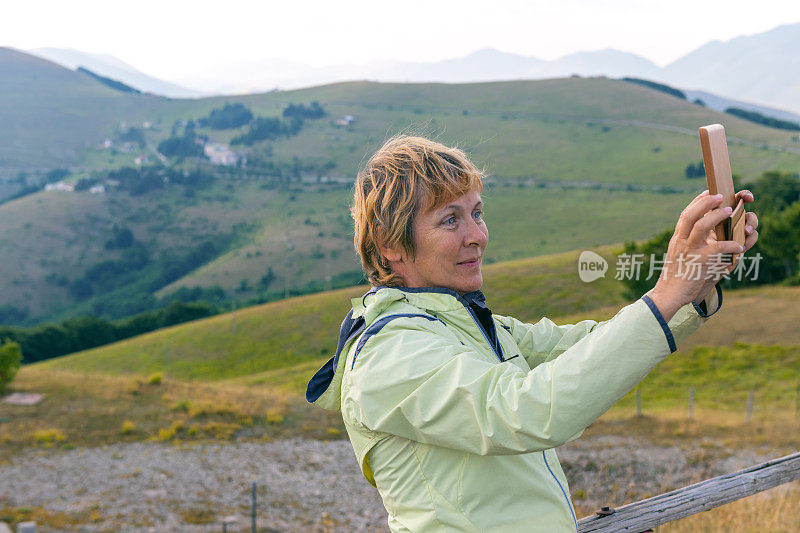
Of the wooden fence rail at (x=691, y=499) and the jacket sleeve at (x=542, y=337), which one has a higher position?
the jacket sleeve at (x=542, y=337)

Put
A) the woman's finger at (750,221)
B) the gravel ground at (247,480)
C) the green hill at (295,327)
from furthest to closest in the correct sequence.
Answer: the green hill at (295,327), the gravel ground at (247,480), the woman's finger at (750,221)

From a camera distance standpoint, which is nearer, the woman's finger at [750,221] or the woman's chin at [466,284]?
the woman's finger at [750,221]

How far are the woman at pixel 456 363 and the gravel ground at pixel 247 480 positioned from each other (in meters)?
11.6

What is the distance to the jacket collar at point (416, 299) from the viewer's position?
1656mm

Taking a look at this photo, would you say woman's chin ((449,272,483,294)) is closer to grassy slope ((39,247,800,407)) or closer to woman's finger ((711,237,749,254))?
woman's finger ((711,237,749,254))

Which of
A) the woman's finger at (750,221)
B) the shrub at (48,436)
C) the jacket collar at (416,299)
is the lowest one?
the shrub at (48,436)

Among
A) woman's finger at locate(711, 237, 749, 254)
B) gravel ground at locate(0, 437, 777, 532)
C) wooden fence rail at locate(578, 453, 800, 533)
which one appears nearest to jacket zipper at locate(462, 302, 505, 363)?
woman's finger at locate(711, 237, 749, 254)

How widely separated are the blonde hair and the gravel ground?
38.3ft

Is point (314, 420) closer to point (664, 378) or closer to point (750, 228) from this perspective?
point (664, 378)

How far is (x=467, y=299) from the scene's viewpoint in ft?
6.07

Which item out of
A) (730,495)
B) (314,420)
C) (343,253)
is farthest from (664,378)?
(343,253)

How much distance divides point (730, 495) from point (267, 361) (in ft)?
153

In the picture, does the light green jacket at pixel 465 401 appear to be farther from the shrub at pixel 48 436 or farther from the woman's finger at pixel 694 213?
the shrub at pixel 48 436

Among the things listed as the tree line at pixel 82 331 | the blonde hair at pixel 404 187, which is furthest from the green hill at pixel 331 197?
the blonde hair at pixel 404 187
